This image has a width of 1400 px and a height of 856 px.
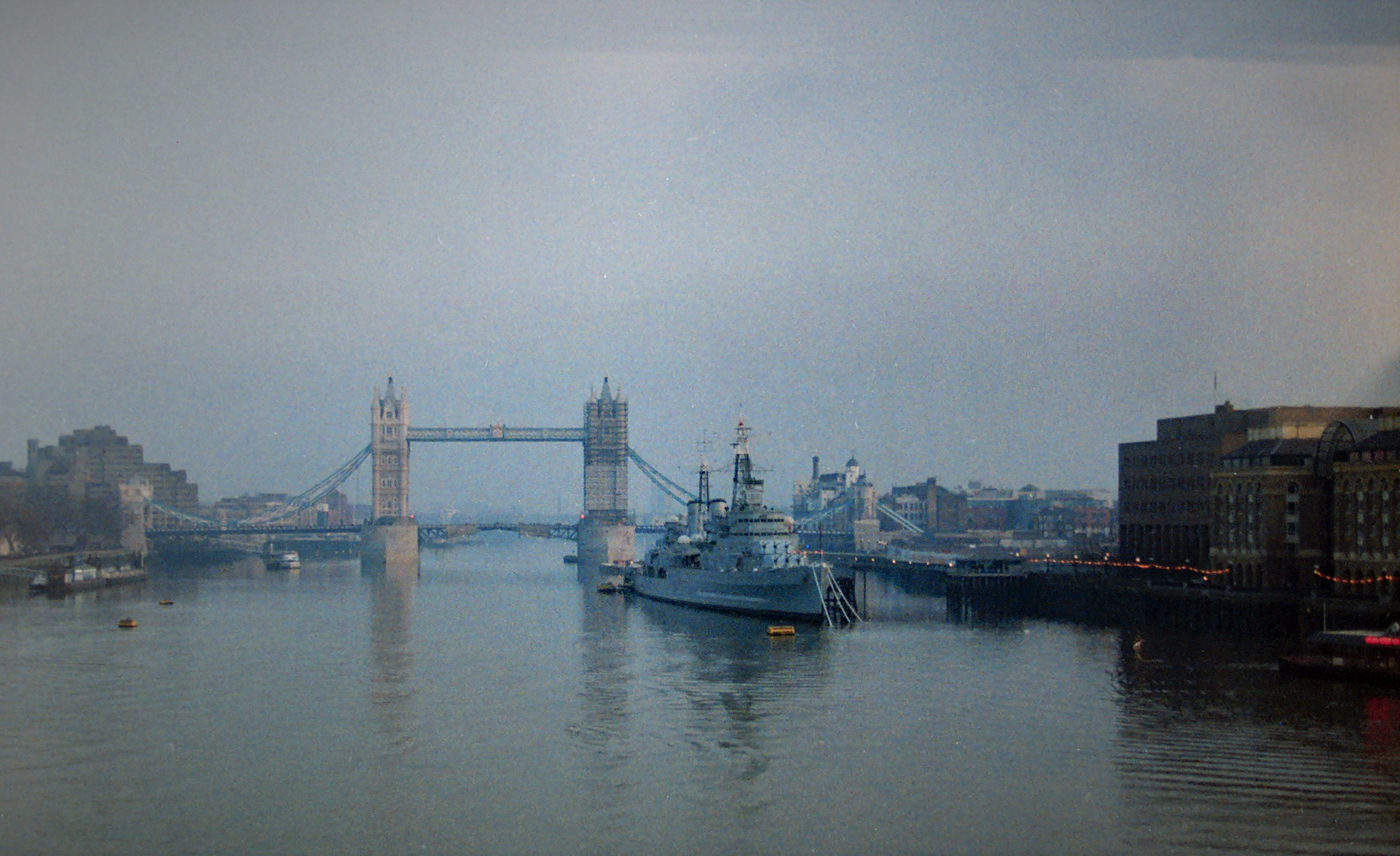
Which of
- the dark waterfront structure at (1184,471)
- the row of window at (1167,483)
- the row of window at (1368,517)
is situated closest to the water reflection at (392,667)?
the row of window at (1368,517)

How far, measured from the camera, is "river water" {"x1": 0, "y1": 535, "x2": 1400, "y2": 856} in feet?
44.8

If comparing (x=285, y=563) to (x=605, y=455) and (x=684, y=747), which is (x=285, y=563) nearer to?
(x=605, y=455)

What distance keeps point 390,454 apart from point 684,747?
270 feet

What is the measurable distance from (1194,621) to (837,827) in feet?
70.2

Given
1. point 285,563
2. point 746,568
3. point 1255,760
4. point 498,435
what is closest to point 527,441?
point 498,435

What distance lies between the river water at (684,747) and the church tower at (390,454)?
6419cm

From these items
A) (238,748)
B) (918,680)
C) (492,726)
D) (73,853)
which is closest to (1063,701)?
(918,680)

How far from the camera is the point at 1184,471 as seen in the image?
41.0m

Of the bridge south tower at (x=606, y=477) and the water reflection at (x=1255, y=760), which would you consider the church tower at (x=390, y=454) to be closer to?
the bridge south tower at (x=606, y=477)

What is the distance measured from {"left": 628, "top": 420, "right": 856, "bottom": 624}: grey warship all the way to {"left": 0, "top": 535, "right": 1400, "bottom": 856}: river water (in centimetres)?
422

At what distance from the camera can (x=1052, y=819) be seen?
46.1 feet

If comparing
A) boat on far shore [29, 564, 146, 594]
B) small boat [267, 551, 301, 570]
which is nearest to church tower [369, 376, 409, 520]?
small boat [267, 551, 301, 570]

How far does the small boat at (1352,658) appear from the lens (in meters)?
22.5

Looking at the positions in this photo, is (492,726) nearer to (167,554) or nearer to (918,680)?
(918,680)
